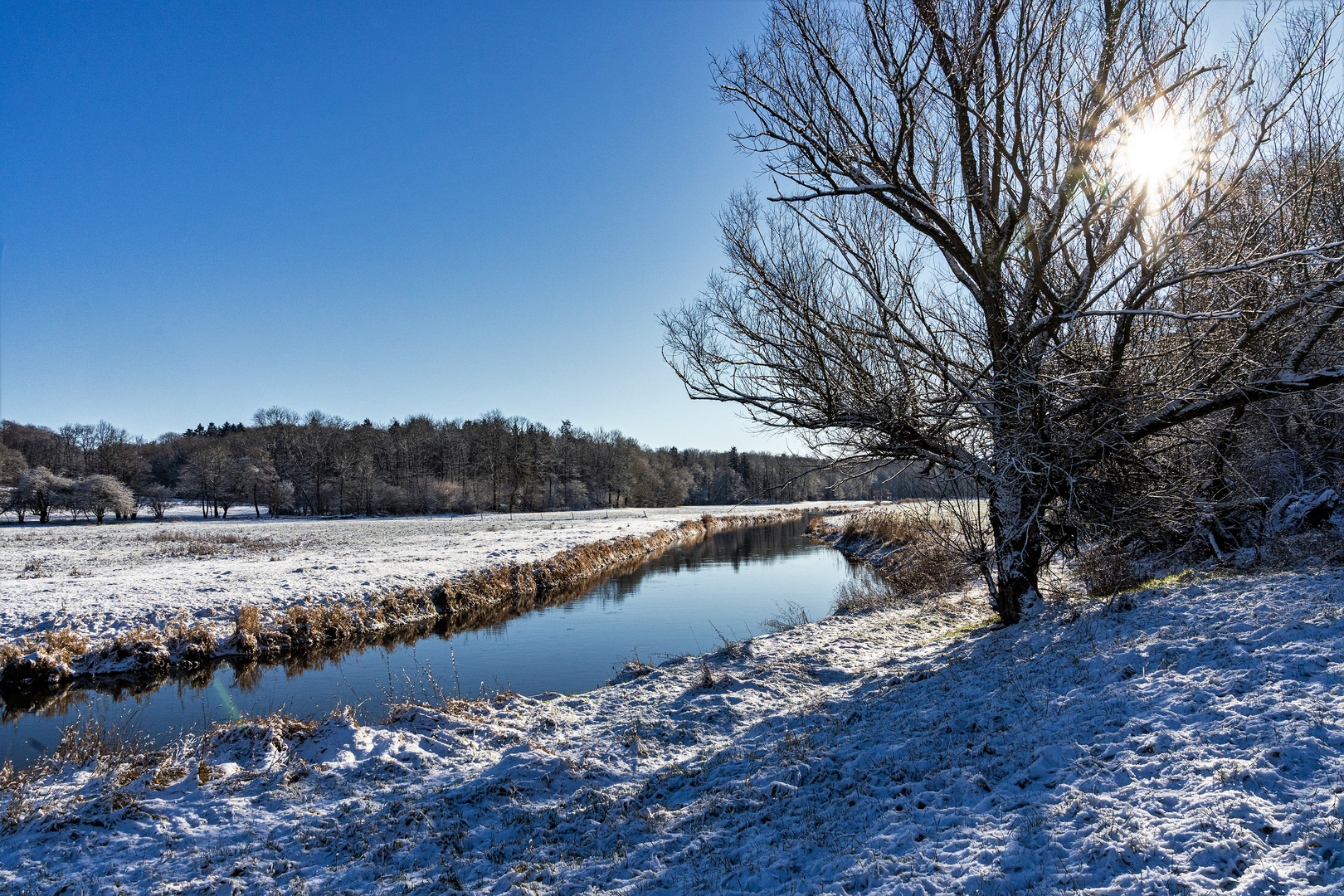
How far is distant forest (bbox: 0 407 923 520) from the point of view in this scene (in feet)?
193

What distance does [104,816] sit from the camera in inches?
188

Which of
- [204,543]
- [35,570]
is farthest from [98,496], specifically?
[35,570]

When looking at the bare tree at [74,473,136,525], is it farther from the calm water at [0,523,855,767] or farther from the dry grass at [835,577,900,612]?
the dry grass at [835,577,900,612]

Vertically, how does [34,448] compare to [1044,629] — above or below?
above

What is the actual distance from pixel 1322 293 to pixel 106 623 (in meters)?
20.4

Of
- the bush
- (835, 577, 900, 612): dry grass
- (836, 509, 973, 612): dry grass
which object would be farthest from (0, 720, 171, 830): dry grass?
(835, 577, 900, 612): dry grass

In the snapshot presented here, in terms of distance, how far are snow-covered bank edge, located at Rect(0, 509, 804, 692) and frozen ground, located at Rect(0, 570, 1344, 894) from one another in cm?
842

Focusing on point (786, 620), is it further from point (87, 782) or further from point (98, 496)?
point (98, 496)

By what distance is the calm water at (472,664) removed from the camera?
9852 mm

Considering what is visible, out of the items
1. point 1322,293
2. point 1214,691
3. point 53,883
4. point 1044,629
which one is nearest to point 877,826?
point 1214,691

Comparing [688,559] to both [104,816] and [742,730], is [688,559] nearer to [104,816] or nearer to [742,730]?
[742,730]

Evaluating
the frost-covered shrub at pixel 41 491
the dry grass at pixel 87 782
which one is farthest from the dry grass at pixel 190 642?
the frost-covered shrub at pixel 41 491

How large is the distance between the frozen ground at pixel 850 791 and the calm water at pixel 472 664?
9.07 ft

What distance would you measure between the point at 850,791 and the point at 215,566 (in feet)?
73.4
